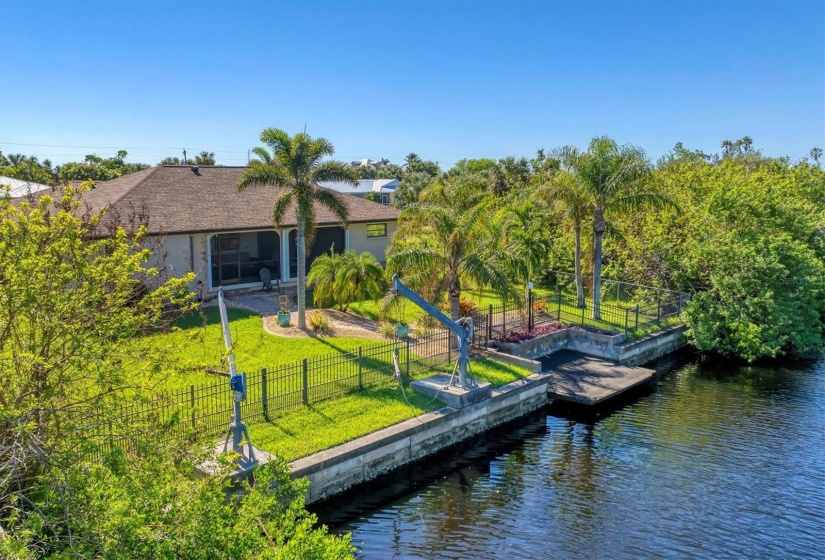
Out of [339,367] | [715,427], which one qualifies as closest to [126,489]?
[339,367]

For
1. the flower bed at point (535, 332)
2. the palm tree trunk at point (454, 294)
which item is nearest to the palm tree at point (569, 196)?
the flower bed at point (535, 332)

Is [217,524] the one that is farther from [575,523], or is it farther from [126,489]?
[575,523]

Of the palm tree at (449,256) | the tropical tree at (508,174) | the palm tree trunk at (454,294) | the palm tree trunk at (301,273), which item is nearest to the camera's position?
the palm tree at (449,256)

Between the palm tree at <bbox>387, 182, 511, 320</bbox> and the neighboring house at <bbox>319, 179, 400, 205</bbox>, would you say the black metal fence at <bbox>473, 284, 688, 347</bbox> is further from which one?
the neighboring house at <bbox>319, 179, 400, 205</bbox>

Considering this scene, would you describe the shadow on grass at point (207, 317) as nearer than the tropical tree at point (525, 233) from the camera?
Yes

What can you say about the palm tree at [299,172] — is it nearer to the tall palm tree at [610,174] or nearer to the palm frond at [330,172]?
the palm frond at [330,172]

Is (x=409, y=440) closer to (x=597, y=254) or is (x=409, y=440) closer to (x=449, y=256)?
(x=449, y=256)

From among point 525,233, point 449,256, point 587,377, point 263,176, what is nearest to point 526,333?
point 587,377
